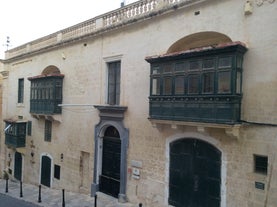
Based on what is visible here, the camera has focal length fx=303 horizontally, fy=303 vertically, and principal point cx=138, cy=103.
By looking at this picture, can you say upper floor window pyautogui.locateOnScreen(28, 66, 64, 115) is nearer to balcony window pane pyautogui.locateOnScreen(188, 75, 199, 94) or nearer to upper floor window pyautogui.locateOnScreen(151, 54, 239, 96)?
upper floor window pyautogui.locateOnScreen(151, 54, 239, 96)

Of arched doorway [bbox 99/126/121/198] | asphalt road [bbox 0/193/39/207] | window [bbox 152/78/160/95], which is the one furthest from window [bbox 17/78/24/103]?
window [bbox 152/78/160/95]

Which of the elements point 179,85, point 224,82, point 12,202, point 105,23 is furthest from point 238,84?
point 12,202

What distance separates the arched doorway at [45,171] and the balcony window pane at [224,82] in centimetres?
1180

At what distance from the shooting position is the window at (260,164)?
8492mm

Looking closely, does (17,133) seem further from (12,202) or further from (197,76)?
(197,76)

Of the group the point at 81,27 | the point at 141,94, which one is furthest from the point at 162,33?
the point at 81,27

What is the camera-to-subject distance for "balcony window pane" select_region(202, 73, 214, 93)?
29.6 ft

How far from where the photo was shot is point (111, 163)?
44.0 feet

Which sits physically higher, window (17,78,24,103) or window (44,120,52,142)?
window (17,78,24,103)

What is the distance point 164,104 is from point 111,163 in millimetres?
4570

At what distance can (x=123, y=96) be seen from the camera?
12.7 metres

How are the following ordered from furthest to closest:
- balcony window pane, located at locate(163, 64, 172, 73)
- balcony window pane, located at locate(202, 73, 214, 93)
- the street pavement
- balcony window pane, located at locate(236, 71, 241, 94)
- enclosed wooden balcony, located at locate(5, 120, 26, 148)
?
1. enclosed wooden balcony, located at locate(5, 120, 26, 148)
2. the street pavement
3. balcony window pane, located at locate(163, 64, 172, 73)
4. balcony window pane, located at locate(202, 73, 214, 93)
5. balcony window pane, located at locate(236, 71, 241, 94)

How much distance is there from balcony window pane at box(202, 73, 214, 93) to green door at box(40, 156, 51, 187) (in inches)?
447

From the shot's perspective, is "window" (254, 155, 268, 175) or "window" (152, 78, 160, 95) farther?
"window" (152, 78, 160, 95)
